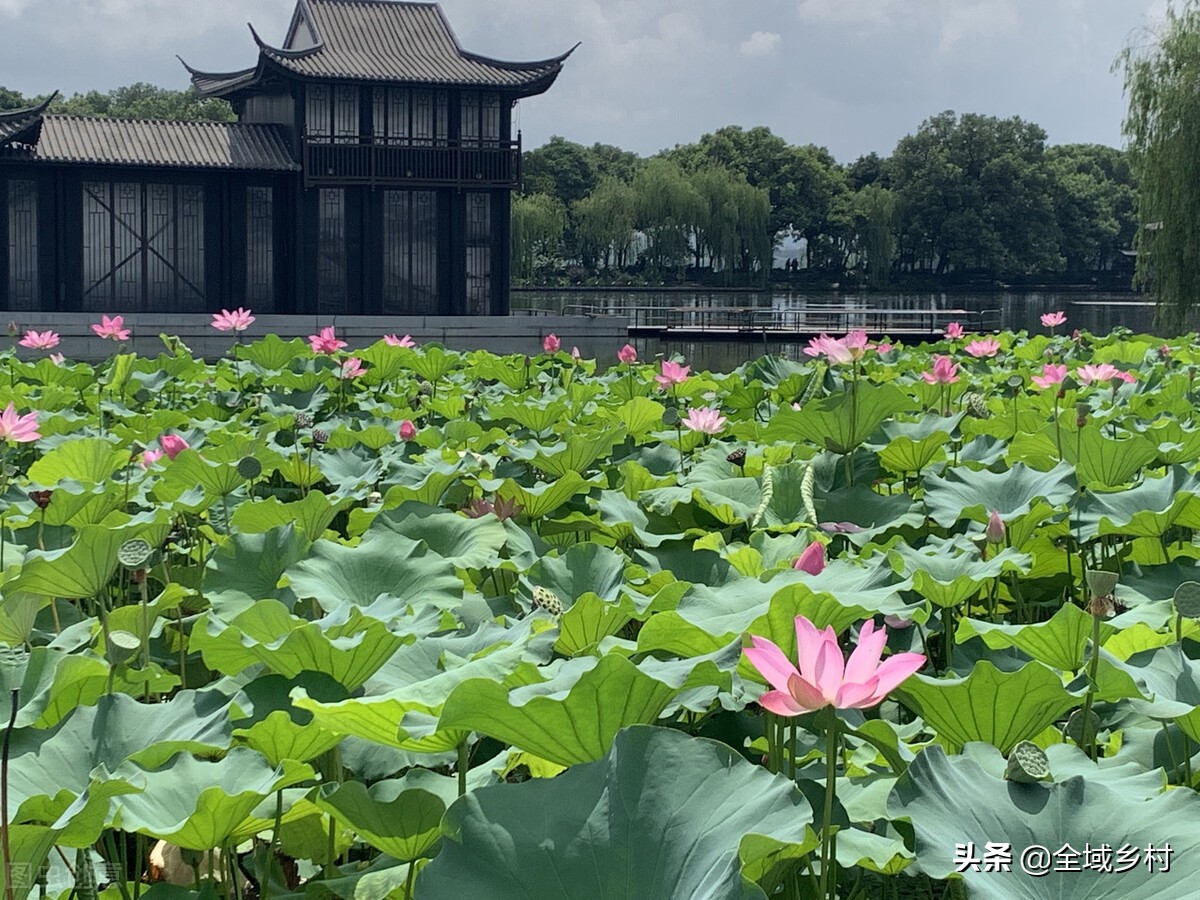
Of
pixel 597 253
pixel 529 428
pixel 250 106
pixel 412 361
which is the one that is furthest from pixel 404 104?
pixel 597 253

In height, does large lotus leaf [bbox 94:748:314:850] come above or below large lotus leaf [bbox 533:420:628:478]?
below

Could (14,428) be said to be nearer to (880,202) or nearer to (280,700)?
(280,700)

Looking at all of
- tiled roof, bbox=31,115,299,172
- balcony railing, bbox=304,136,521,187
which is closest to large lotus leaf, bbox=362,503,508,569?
tiled roof, bbox=31,115,299,172

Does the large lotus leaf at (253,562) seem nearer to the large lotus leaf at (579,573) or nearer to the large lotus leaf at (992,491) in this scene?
the large lotus leaf at (579,573)

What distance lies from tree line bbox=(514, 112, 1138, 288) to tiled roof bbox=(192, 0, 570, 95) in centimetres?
1729

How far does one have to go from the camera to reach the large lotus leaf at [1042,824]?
2.17 ft

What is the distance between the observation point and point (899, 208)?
42438 millimetres

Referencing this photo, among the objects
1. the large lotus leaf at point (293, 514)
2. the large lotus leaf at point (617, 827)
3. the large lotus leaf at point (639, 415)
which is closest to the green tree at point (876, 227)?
the large lotus leaf at point (639, 415)

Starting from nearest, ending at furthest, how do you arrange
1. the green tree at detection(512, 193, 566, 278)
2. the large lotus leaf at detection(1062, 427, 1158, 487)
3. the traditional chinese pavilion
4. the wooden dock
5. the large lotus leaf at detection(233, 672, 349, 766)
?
1. the large lotus leaf at detection(233, 672, 349, 766)
2. the large lotus leaf at detection(1062, 427, 1158, 487)
3. the traditional chinese pavilion
4. the wooden dock
5. the green tree at detection(512, 193, 566, 278)

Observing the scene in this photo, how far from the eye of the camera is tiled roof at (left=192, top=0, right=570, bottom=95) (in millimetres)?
17719

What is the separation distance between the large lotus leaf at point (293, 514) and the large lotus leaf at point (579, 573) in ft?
1.34

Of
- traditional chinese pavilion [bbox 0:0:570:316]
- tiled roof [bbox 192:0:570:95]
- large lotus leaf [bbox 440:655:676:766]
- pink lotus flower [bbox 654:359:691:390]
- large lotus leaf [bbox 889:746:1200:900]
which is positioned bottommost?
large lotus leaf [bbox 889:746:1200:900]

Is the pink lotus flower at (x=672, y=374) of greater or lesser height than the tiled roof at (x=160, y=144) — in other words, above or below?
below

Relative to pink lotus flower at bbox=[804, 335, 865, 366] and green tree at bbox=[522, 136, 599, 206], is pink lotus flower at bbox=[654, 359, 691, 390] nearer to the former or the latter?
pink lotus flower at bbox=[804, 335, 865, 366]
